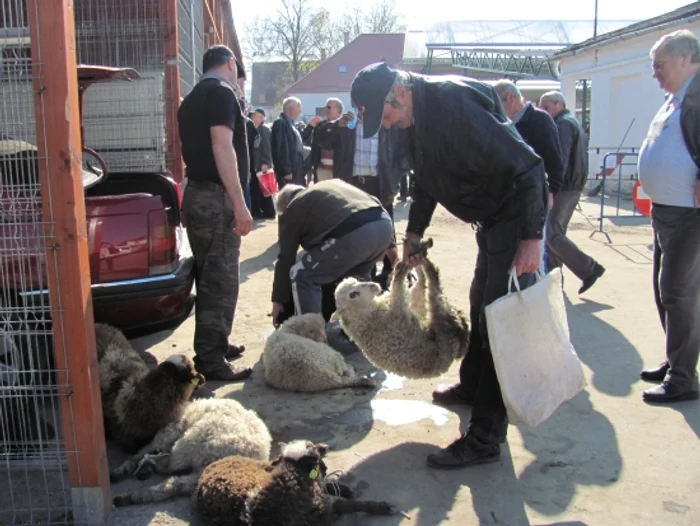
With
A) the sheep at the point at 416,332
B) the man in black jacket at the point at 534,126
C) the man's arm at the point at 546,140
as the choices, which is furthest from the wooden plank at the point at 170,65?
the sheep at the point at 416,332

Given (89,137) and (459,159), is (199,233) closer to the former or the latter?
(459,159)

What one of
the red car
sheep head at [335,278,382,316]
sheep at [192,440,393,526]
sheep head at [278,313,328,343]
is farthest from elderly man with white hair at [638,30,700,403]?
the red car

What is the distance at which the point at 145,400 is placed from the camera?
370 centimetres

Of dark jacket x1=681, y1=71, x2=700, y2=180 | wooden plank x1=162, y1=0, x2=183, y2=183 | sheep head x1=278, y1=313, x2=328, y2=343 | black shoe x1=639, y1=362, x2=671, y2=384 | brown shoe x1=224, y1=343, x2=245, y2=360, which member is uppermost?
wooden plank x1=162, y1=0, x2=183, y2=183

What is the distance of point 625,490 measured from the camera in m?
3.28

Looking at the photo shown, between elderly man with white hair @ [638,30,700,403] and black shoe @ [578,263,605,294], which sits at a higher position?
elderly man with white hair @ [638,30,700,403]

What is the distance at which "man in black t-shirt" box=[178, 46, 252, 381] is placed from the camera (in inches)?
171

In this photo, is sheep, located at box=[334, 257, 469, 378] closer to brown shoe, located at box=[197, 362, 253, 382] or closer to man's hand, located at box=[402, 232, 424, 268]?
man's hand, located at box=[402, 232, 424, 268]

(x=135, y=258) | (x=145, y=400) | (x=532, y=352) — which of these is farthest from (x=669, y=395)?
(x=135, y=258)

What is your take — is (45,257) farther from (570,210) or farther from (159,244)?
(570,210)

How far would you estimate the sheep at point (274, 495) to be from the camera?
276cm

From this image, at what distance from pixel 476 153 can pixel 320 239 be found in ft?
6.41

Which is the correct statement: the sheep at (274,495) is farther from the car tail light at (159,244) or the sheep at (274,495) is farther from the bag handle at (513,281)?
the car tail light at (159,244)

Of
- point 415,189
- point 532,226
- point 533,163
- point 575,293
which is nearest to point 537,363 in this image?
A: point 532,226
